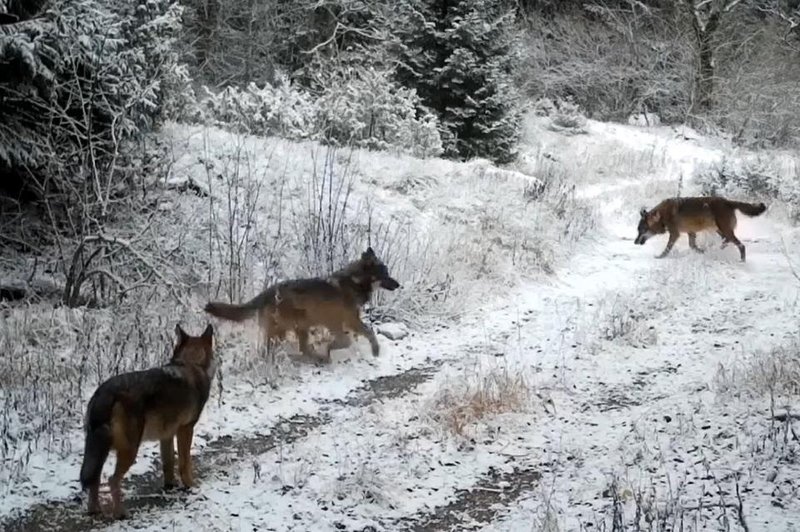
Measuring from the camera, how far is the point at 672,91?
2927 centimetres

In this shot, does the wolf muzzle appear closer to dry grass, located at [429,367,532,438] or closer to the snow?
the snow

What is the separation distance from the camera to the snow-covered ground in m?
4.84

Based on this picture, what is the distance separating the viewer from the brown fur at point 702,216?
39.1 feet

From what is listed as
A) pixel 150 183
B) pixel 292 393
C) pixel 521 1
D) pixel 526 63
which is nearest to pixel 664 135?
pixel 526 63

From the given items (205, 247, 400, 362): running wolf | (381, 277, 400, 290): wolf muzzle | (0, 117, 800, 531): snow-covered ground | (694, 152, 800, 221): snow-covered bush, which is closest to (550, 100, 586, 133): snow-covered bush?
(694, 152, 800, 221): snow-covered bush

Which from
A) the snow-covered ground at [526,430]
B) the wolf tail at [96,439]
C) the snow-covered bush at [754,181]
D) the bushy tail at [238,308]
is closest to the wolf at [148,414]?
the wolf tail at [96,439]

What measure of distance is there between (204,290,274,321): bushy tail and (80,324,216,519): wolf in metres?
1.89

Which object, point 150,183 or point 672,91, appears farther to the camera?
point 672,91

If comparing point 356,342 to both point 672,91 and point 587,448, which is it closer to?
point 587,448

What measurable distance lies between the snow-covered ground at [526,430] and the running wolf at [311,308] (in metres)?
0.33

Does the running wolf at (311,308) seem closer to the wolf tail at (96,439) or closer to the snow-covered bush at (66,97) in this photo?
the snow-covered bush at (66,97)

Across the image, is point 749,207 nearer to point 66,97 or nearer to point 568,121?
→ point 66,97

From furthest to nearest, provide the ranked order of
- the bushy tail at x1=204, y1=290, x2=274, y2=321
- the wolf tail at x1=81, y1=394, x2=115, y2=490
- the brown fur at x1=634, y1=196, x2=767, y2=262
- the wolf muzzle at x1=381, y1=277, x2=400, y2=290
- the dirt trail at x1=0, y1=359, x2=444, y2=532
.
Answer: the brown fur at x1=634, y1=196, x2=767, y2=262
the wolf muzzle at x1=381, y1=277, x2=400, y2=290
the bushy tail at x1=204, y1=290, x2=274, y2=321
the dirt trail at x1=0, y1=359, x2=444, y2=532
the wolf tail at x1=81, y1=394, x2=115, y2=490

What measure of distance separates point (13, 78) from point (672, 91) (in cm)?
2626
